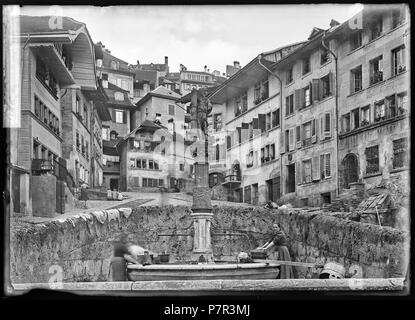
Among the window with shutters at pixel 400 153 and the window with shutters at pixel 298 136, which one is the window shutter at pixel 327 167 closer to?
the window with shutters at pixel 298 136

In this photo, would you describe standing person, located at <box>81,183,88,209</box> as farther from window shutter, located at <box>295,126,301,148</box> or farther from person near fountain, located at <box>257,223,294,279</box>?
window shutter, located at <box>295,126,301,148</box>

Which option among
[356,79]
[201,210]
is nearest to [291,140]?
[356,79]

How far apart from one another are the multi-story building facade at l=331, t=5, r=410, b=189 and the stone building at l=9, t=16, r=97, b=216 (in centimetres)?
256

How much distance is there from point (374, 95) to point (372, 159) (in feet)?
2.05

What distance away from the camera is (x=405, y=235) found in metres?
6.67

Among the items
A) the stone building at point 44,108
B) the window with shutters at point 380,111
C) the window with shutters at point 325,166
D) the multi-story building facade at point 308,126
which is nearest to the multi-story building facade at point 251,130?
the multi-story building facade at point 308,126

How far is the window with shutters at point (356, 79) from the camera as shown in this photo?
22.9 feet

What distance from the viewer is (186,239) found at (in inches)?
287

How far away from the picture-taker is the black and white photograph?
22.0 feet

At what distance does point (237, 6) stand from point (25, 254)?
3.10 meters

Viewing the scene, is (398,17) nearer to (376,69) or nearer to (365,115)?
(376,69)

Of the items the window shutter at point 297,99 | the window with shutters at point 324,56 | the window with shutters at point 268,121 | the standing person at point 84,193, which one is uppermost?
the window with shutters at point 324,56

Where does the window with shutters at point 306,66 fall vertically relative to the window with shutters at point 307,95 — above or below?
above

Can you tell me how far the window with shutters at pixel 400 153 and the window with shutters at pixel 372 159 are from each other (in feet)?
0.62
